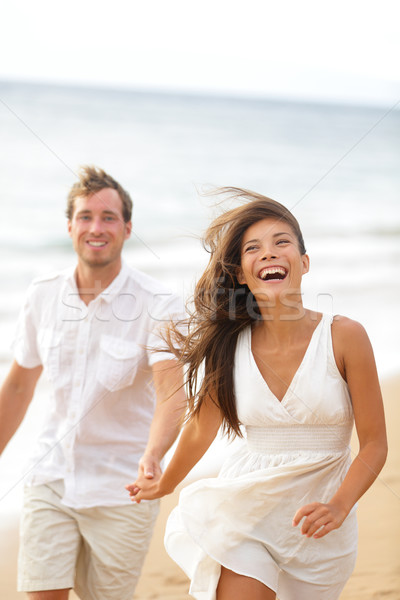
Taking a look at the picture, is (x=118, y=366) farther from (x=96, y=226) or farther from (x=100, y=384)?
(x=96, y=226)

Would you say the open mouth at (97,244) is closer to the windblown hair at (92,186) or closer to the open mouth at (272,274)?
the windblown hair at (92,186)

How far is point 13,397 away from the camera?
12.0 ft

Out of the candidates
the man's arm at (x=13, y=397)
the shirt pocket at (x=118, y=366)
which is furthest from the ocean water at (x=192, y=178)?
the shirt pocket at (x=118, y=366)

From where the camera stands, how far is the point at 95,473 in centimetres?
339

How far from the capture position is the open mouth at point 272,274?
104 inches

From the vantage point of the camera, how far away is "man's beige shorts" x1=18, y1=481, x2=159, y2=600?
323 cm

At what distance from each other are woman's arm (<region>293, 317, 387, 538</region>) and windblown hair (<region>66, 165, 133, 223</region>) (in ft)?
5.26

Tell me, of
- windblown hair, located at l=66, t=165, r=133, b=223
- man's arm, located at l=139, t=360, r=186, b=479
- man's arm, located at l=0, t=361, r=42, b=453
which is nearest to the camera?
man's arm, located at l=139, t=360, r=186, b=479

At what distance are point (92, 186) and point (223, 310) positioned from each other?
1271 mm

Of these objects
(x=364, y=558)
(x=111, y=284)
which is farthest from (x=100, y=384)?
(x=364, y=558)

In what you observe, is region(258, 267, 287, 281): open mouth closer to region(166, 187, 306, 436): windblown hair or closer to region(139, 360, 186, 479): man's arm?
region(166, 187, 306, 436): windblown hair

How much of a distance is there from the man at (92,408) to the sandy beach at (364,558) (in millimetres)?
1080

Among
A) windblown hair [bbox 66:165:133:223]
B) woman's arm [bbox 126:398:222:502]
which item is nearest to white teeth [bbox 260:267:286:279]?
woman's arm [bbox 126:398:222:502]

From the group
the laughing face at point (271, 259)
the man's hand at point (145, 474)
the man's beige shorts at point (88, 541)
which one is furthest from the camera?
the man's beige shorts at point (88, 541)
